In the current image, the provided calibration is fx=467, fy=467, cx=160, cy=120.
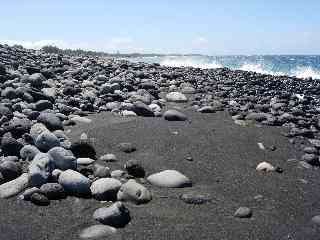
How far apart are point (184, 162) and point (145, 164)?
1.62 feet

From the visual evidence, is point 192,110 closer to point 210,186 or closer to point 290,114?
point 290,114

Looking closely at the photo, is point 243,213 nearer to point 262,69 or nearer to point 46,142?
point 46,142

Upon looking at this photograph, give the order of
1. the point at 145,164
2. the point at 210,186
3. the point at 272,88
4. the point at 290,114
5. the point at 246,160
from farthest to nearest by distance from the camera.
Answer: the point at 272,88
the point at 290,114
the point at 246,160
the point at 145,164
the point at 210,186

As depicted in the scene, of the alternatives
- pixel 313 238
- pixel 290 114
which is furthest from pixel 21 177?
pixel 290 114

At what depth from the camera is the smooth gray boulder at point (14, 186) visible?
4309 millimetres

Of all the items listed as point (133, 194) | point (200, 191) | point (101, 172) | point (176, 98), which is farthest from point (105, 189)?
point (176, 98)

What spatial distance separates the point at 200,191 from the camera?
15.4ft

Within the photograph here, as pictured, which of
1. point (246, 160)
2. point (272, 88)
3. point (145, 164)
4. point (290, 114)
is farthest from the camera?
point (272, 88)

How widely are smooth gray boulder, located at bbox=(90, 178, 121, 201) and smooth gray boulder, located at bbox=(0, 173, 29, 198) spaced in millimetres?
633

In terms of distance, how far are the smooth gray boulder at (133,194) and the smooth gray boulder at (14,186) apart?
90 centimetres

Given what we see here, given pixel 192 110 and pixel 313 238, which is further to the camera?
pixel 192 110

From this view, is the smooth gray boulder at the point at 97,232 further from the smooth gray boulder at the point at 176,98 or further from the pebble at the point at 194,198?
the smooth gray boulder at the point at 176,98

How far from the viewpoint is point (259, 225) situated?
403 cm

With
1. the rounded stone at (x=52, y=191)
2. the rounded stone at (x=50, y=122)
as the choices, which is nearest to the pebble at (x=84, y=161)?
the rounded stone at (x=52, y=191)
